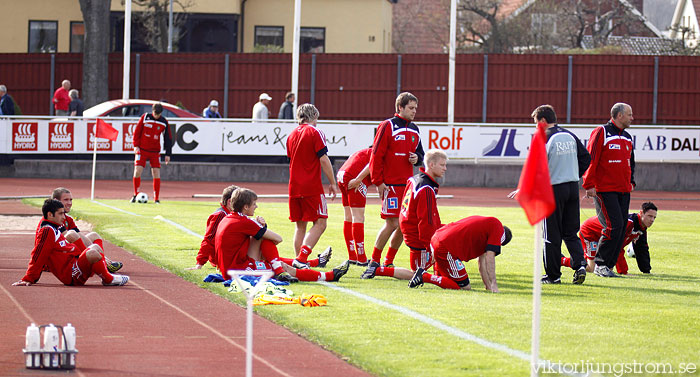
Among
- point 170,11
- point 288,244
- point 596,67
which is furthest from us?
point 170,11

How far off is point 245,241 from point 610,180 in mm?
4564

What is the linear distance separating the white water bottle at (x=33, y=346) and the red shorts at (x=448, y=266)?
477 cm

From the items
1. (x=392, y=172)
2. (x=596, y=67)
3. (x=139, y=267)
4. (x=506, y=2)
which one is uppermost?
(x=506, y=2)

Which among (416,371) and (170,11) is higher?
(170,11)

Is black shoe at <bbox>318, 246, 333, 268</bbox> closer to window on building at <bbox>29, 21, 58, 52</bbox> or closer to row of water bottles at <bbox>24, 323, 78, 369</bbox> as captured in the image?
row of water bottles at <bbox>24, 323, 78, 369</bbox>

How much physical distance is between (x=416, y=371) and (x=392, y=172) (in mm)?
5234

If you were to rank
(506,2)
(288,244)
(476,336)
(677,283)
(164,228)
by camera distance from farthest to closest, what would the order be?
(506,2) → (164,228) → (288,244) → (677,283) → (476,336)

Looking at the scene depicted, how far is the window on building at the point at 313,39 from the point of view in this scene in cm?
4766

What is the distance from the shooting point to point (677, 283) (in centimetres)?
1213

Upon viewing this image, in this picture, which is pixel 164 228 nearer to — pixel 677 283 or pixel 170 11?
pixel 677 283

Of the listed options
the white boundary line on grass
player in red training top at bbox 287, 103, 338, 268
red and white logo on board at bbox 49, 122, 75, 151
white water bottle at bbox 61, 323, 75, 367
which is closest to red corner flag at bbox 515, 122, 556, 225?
the white boundary line on grass

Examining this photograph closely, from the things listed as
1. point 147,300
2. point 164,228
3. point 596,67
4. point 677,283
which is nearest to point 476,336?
point 147,300

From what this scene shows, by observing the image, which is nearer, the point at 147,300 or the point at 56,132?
the point at 147,300

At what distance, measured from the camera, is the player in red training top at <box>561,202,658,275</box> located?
13047mm
